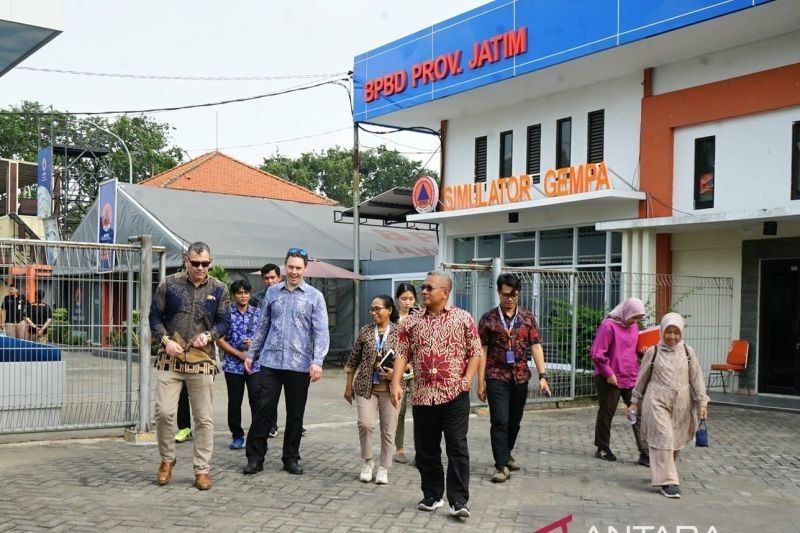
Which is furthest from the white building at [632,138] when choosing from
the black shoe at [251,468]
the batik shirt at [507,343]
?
the black shoe at [251,468]

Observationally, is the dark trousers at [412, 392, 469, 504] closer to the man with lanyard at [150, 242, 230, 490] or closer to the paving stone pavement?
the paving stone pavement

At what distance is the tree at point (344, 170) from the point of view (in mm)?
55406

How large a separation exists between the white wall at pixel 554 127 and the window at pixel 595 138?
11 centimetres

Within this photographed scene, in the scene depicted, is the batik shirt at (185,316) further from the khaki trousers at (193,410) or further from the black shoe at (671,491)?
the black shoe at (671,491)

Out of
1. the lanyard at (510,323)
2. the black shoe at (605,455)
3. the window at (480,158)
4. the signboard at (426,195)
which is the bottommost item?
the black shoe at (605,455)

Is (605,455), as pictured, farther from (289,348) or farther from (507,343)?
(289,348)

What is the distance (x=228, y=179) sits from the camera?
36.8 m

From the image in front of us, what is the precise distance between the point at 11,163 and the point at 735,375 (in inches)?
1276

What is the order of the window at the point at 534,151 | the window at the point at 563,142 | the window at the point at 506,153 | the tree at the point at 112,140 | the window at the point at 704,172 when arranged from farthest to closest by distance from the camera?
the tree at the point at 112,140 → the window at the point at 506,153 → the window at the point at 534,151 → the window at the point at 563,142 → the window at the point at 704,172

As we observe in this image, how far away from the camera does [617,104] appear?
16625 mm

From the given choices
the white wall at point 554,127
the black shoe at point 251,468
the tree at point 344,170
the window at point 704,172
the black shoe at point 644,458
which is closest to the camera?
the black shoe at point 251,468

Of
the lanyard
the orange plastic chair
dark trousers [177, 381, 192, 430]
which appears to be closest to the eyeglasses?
the lanyard

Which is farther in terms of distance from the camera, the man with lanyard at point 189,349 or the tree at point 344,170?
the tree at point 344,170

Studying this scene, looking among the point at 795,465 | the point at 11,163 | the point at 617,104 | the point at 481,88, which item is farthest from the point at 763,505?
the point at 11,163
